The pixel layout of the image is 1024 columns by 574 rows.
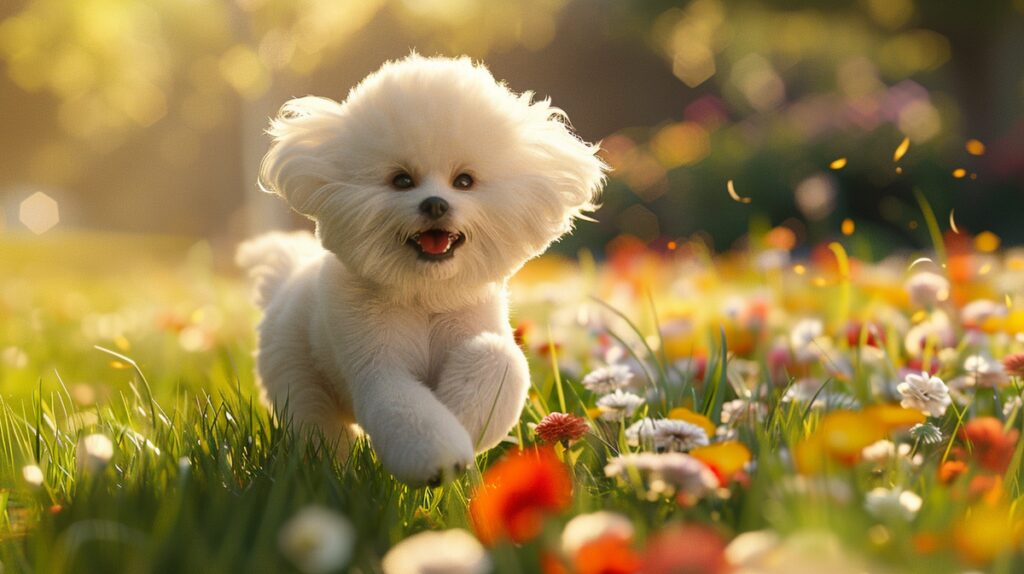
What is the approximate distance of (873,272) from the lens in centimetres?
489

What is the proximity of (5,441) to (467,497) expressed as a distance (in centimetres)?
115

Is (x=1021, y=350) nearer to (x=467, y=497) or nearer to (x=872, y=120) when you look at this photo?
(x=467, y=497)

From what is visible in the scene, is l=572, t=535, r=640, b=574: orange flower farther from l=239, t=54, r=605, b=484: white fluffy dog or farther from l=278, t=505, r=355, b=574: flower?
l=239, t=54, r=605, b=484: white fluffy dog

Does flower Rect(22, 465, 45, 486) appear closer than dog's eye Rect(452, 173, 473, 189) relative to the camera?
Yes

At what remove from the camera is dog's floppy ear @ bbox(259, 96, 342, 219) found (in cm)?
235

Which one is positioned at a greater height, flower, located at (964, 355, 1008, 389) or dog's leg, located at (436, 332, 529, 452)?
dog's leg, located at (436, 332, 529, 452)

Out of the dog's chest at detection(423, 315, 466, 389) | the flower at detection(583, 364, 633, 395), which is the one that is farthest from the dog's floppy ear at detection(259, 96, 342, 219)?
the flower at detection(583, 364, 633, 395)

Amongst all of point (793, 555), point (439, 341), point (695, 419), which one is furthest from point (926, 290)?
point (793, 555)

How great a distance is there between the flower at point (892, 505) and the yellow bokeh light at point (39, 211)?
2952 cm

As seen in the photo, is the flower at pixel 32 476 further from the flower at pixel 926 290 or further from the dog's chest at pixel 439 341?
the flower at pixel 926 290

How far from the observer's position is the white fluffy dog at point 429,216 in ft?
7.29

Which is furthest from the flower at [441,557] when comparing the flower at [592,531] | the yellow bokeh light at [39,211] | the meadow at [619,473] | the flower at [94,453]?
the yellow bokeh light at [39,211]

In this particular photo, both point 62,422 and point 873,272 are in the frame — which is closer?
point 62,422

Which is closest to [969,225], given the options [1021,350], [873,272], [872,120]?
[872,120]
